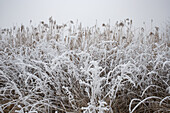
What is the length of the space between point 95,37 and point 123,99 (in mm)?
1648

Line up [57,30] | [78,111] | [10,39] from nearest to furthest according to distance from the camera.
→ 1. [78,111]
2. [57,30]
3. [10,39]

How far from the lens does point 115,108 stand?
2.90 feet

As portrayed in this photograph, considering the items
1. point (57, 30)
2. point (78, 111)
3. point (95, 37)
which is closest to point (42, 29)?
point (57, 30)

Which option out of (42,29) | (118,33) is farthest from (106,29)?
(42,29)

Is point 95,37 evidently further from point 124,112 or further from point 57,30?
point 124,112

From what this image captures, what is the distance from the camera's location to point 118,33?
2645 millimetres

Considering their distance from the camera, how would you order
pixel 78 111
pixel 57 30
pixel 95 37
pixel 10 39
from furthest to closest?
pixel 10 39 < pixel 57 30 < pixel 95 37 < pixel 78 111

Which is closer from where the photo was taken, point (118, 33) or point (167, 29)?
point (118, 33)

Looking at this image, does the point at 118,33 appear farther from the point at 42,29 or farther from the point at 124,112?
the point at 124,112

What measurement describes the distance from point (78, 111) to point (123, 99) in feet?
1.10

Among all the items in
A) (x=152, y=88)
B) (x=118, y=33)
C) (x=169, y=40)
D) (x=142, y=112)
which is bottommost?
(x=142, y=112)

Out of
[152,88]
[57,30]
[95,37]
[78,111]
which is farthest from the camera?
[57,30]

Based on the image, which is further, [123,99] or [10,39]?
[10,39]

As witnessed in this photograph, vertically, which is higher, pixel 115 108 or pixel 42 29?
pixel 42 29
